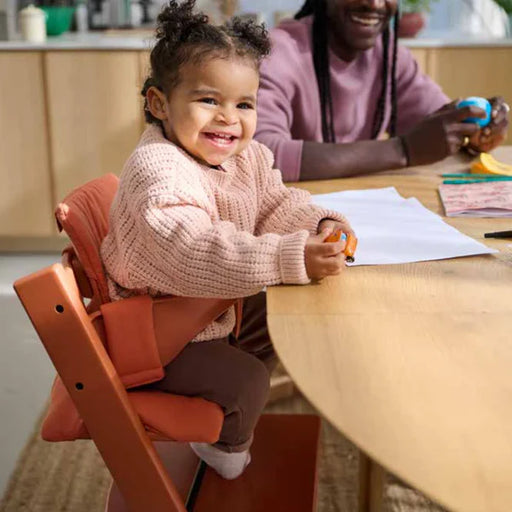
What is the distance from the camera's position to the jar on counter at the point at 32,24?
3385mm

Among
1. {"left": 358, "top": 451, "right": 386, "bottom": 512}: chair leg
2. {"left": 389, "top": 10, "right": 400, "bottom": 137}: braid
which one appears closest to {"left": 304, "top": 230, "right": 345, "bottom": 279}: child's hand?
{"left": 358, "top": 451, "right": 386, "bottom": 512}: chair leg

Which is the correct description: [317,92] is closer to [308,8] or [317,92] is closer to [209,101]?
[308,8]

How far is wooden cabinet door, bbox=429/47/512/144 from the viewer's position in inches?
135

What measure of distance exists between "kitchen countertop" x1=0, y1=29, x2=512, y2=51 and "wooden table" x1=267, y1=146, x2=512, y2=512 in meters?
2.44

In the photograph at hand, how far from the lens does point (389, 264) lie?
1.08 m

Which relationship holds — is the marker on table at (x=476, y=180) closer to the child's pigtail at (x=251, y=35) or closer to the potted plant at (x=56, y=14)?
the child's pigtail at (x=251, y=35)

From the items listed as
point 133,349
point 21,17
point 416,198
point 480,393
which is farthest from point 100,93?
point 480,393

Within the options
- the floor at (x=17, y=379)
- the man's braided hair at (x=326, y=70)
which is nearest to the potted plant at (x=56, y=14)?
the floor at (x=17, y=379)

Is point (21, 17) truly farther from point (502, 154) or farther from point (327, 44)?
point (502, 154)

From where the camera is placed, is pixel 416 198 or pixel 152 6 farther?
pixel 152 6

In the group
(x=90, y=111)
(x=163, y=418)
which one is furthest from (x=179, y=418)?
(x=90, y=111)

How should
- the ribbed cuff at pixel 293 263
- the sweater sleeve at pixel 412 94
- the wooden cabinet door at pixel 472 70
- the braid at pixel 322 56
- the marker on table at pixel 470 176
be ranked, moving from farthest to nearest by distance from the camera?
the wooden cabinet door at pixel 472 70 → the sweater sleeve at pixel 412 94 → the braid at pixel 322 56 → the marker on table at pixel 470 176 → the ribbed cuff at pixel 293 263

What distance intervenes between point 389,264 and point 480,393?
0.38m

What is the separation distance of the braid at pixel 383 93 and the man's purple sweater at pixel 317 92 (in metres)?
0.01
